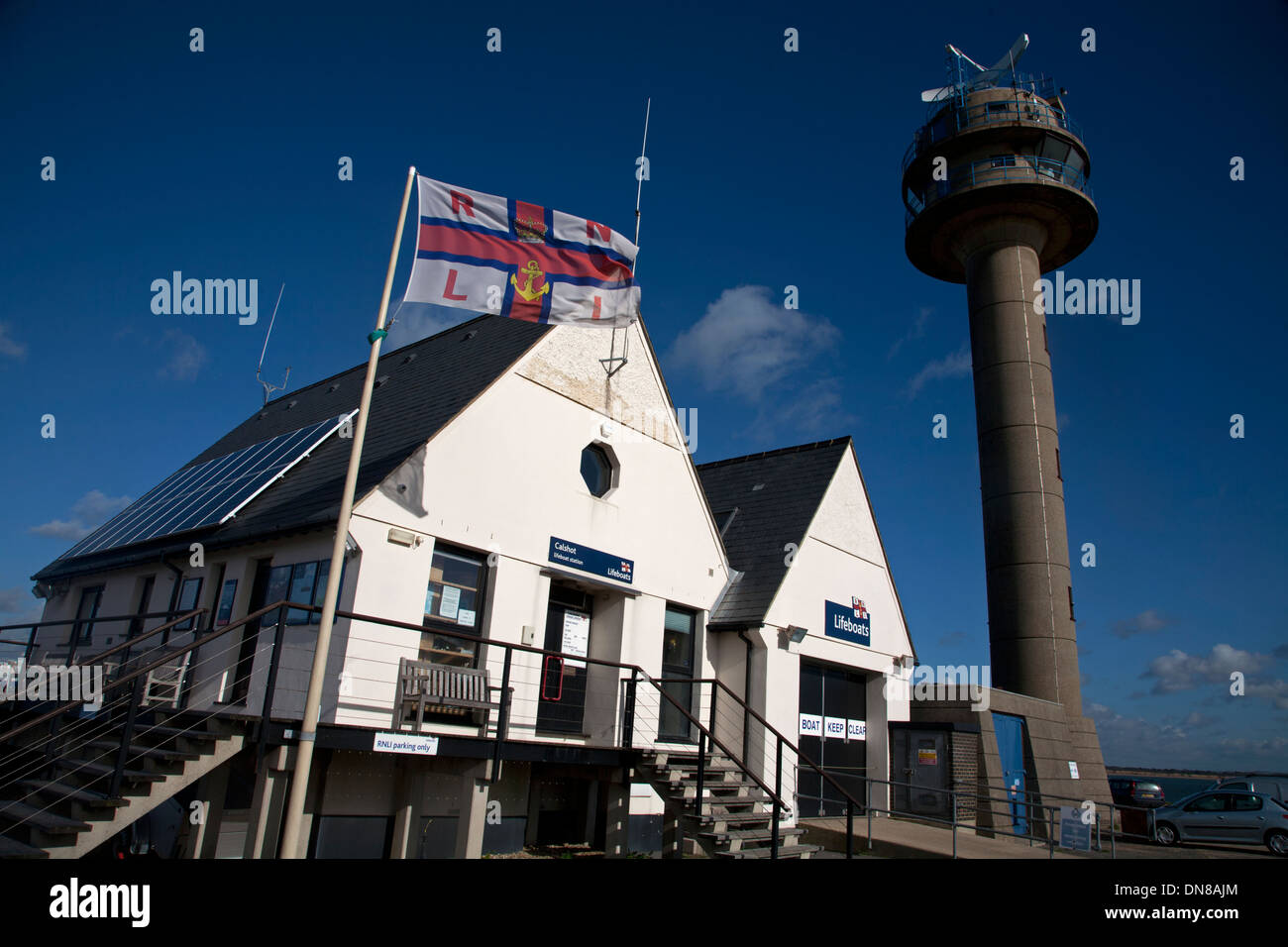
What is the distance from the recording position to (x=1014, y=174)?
28.6 m

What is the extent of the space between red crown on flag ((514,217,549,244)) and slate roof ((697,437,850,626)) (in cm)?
856

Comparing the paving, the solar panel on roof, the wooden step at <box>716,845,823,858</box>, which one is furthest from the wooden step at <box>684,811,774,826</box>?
the solar panel on roof

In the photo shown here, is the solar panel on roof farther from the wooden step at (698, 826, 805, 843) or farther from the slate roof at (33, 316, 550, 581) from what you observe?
the wooden step at (698, 826, 805, 843)

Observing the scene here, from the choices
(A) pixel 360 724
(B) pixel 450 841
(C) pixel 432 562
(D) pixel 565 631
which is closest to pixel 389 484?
(C) pixel 432 562

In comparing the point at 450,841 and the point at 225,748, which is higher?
the point at 225,748

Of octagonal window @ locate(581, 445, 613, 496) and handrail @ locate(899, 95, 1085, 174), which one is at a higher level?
handrail @ locate(899, 95, 1085, 174)

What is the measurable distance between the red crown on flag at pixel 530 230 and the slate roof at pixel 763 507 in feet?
28.1

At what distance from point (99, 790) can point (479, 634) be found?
15.6 ft

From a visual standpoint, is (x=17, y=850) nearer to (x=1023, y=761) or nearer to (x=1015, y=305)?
(x=1023, y=761)

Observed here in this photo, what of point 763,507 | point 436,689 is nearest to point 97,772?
point 436,689

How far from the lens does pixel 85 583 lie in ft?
54.4

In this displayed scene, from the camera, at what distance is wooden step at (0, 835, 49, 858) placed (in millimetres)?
6910
